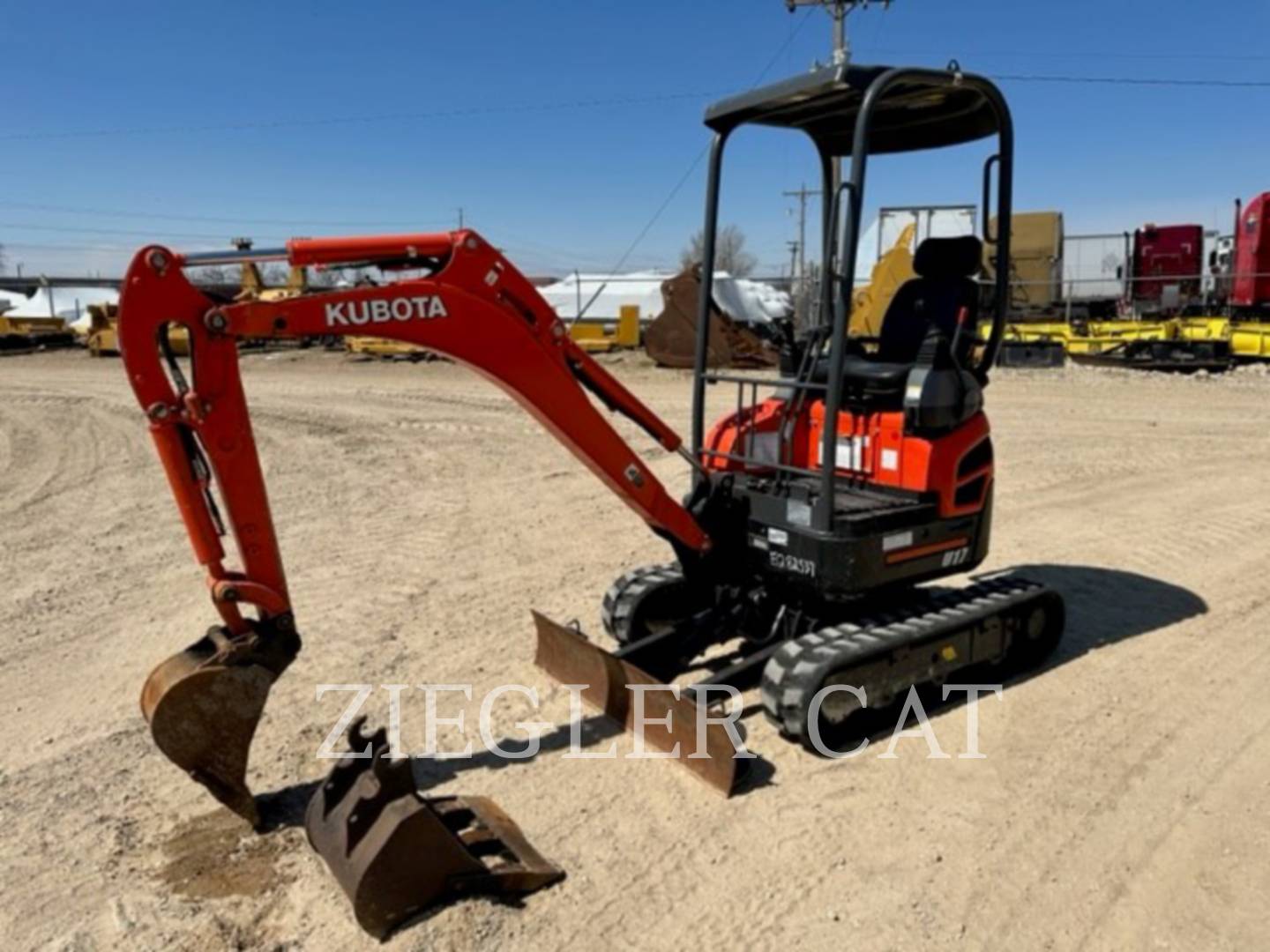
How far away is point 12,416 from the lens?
1638 centimetres

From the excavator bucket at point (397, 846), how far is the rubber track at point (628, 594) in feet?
5.99

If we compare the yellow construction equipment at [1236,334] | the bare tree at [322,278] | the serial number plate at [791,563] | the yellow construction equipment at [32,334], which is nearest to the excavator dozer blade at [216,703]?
the bare tree at [322,278]

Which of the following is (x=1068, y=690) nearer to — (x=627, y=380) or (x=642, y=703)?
(x=642, y=703)

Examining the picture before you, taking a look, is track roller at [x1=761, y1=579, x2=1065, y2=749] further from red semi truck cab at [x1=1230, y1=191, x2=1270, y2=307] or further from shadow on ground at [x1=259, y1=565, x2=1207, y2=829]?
red semi truck cab at [x1=1230, y1=191, x2=1270, y2=307]

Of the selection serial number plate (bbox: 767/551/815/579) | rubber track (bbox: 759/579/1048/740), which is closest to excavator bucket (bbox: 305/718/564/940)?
rubber track (bbox: 759/579/1048/740)

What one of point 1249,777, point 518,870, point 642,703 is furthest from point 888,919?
point 1249,777

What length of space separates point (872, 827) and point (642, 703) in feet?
3.83

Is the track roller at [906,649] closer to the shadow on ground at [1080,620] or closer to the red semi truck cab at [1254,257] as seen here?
the shadow on ground at [1080,620]

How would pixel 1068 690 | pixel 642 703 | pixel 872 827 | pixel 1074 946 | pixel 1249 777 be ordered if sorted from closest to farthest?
pixel 1074 946, pixel 872 827, pixel 1249 777, pixel 642 703, pixel 1068 690

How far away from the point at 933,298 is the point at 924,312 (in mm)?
84

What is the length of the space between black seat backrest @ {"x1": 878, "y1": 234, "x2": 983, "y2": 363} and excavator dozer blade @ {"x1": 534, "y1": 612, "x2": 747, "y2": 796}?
2.18 meters

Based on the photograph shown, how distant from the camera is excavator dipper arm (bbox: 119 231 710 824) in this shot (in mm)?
3547

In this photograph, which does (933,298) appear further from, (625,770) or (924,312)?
(625,770)

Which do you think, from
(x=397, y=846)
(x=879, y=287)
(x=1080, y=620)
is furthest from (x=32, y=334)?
(x=397, y=846)
